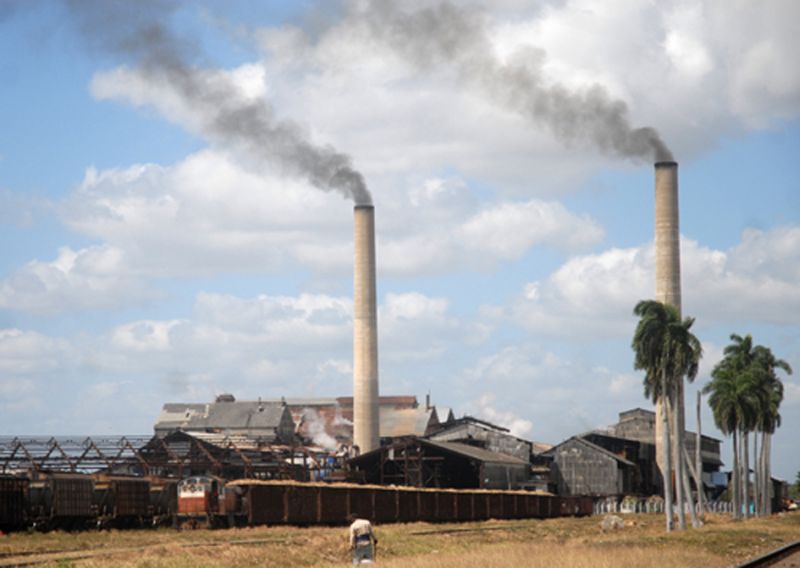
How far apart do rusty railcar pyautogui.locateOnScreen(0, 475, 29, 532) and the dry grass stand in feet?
5.38

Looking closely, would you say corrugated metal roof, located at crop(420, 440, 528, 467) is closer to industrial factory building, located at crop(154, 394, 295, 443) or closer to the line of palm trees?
the line of palm trees

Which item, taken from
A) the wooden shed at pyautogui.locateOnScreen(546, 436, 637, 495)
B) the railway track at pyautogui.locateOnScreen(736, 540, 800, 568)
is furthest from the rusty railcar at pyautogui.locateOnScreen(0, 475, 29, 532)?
the wooden shed at pyautogui.locateOnScreen(546, 436, 637, 495)

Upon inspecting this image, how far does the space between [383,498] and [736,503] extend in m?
31.0

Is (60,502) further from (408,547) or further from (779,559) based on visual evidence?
(779,559)

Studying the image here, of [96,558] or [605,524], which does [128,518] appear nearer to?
[96,558]

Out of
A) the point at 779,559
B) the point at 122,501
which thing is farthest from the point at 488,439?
the point at 779,559

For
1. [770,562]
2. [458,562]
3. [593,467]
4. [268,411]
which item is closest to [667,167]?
[593,467]

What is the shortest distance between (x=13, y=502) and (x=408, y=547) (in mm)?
15675

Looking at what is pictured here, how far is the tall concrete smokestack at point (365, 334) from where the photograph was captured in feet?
322

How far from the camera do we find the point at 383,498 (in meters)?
63.4

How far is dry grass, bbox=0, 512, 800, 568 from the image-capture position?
32438 mm

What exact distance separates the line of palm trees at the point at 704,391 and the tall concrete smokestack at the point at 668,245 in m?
5.97

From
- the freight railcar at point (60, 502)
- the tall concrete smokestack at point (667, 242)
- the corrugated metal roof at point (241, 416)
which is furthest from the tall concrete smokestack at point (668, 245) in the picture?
the freight railcar at point (60, 502)

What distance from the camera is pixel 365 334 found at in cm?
9869
